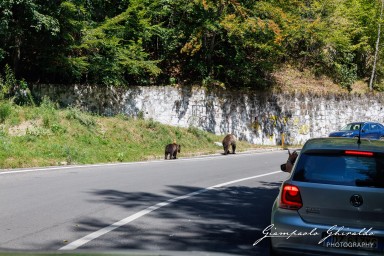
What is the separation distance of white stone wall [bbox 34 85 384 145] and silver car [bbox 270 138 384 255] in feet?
70.8

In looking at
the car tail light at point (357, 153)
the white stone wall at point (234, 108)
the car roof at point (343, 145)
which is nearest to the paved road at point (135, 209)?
the car roof at point (343, 145)

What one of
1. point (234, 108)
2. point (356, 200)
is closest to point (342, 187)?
point (356, 200)

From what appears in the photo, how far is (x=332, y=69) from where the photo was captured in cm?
4069

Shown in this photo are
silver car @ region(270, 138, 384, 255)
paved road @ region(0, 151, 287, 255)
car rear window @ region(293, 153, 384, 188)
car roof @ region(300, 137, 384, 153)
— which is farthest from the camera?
paved road @ region(0, 151, 287, 255)

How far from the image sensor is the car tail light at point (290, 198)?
5723 millimetres

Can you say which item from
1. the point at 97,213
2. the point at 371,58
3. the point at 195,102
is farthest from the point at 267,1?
the point at 97,213

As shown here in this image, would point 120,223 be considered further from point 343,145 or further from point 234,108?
point 234,108

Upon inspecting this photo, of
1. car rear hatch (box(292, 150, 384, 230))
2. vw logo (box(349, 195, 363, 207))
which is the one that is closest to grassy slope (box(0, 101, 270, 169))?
car rear hatch (box(292, 150, 384, 230))

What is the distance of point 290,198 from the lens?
228 inches

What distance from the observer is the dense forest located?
23438mm

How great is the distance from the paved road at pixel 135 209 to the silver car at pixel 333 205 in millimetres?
1061

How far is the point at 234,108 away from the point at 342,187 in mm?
24890

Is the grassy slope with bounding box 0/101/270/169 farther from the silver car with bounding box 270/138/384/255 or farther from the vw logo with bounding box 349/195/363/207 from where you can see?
the vw logo with bounding box 349/195/363/207

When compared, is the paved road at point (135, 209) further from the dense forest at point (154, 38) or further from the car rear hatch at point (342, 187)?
the dense forest at point (154, 38)
